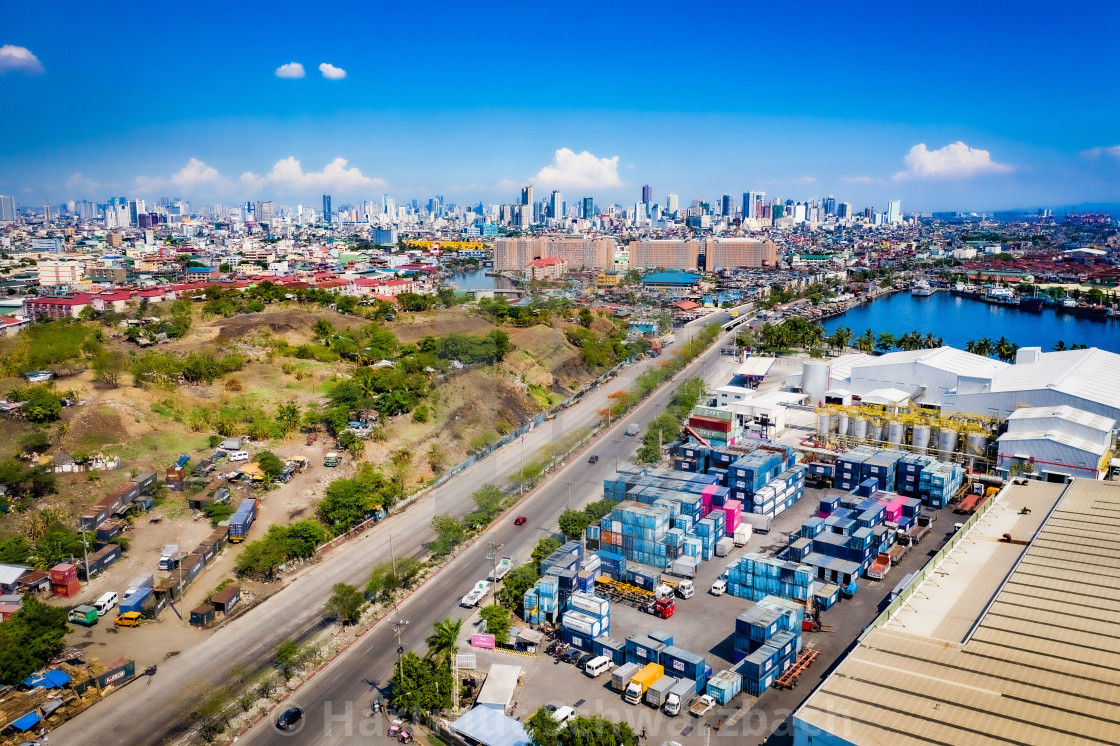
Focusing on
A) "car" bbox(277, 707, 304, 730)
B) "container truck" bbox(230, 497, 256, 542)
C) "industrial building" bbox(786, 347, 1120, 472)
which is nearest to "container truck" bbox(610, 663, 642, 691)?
"car" bbox(277, 707, 304, 730)

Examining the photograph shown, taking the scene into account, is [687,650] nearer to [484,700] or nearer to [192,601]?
[484,700]

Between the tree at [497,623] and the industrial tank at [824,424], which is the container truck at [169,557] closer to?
the tree at [497,623]

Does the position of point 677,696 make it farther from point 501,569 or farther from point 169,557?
point 169,557

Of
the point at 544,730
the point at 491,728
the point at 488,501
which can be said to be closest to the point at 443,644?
the point at 491,728

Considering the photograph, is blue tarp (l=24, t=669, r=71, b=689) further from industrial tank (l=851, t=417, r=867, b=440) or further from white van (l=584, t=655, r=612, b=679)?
industrial tank (l=851, t=417, r=867, b=440)

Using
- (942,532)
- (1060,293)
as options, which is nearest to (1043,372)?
(942,532)
